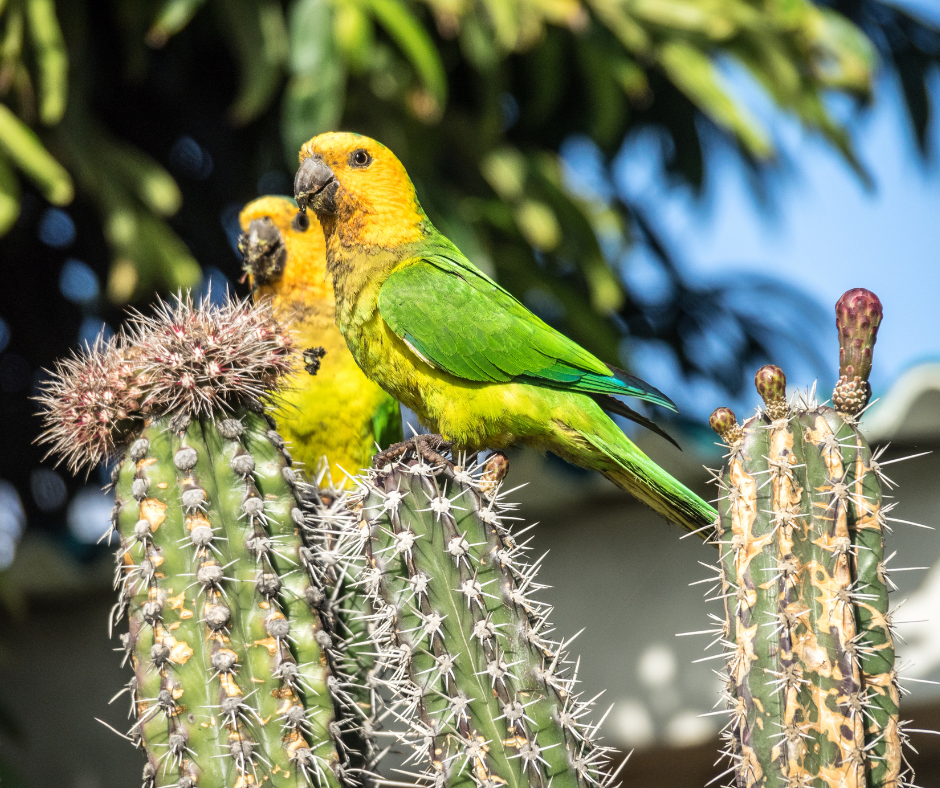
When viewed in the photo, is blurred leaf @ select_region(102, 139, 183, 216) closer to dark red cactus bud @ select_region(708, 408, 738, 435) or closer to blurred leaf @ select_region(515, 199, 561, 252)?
blurred leaf @ select_region(515, 199, 561, 252)

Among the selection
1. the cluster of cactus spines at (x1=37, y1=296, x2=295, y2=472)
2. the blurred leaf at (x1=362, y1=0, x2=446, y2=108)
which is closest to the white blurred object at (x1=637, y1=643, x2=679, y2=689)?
the blurred leaf at (x1=362, y1=0, x2=446, y2=108)

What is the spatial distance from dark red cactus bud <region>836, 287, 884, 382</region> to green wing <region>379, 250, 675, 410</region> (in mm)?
576

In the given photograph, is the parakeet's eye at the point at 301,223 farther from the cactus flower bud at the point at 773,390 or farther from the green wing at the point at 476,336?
the cactus flower bud at the point at 773,390

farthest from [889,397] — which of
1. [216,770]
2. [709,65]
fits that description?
[216,770]

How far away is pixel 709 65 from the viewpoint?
4.63 meters

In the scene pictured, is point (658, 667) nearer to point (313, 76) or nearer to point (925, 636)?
point (925, 636)

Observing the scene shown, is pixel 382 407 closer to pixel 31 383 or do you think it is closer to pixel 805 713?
pixel 805 713

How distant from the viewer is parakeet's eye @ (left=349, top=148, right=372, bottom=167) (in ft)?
7.43

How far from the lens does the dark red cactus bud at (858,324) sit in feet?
5.27

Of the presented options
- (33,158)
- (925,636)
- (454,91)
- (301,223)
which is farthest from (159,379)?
(454,91)

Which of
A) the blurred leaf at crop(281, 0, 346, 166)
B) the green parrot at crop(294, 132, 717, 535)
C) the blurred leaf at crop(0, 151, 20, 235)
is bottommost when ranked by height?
the green parrot at crop(294, 132, 717, 535)

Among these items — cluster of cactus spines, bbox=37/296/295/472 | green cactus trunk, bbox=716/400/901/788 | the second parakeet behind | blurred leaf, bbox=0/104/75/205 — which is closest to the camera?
green cactus trunk, bbox=716/400/901/788

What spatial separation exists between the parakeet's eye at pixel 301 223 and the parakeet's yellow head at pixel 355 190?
569 mm

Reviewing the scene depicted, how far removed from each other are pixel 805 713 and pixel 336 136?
5.42 feet
